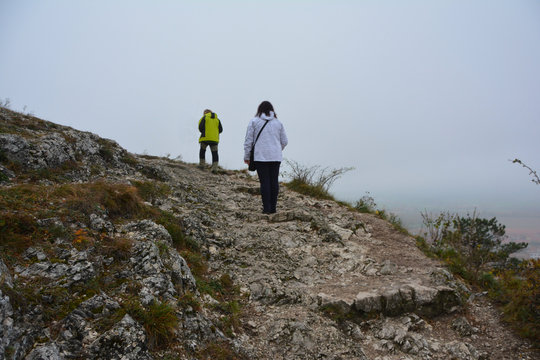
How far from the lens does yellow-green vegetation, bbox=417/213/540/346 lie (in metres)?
3.82

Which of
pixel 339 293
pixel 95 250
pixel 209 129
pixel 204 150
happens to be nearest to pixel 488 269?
pixel 339 293

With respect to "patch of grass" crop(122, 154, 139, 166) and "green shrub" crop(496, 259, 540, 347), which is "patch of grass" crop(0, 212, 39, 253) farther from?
"green shrub" crop(496, 259, 540, 347)

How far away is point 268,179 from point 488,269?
4.48 meters

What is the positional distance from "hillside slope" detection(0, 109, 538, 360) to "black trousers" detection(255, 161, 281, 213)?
0.66 m

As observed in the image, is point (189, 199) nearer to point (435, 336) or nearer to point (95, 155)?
point (95, 155)

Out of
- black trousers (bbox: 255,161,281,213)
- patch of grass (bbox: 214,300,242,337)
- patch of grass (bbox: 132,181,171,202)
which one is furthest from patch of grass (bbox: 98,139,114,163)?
patch of grass (bbox: 214,300,242,337)

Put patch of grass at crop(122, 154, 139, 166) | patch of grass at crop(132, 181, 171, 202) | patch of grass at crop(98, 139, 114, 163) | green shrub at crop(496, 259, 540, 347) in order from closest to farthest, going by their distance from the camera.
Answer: green shrub at crop(496, 259, 540, 347) < patch of grass at crop(132, 181, 171, 202) < patch of grass at crop(98, 139, 114, 163) < patch of grass at crop(122, 154, 139, 166)

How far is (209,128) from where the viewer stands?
11.3 metres

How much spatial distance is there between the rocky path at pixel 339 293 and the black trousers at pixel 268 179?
1.26ft

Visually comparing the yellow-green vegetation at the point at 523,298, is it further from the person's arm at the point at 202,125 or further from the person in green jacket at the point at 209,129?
the person's arm at the point at 202,125

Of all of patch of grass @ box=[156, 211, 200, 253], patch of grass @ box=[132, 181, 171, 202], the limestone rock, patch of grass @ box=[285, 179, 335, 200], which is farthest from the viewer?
patch of grass @ box=[285, 179, 335, 200]

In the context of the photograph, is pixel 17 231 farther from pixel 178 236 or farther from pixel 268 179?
pixel 268 179

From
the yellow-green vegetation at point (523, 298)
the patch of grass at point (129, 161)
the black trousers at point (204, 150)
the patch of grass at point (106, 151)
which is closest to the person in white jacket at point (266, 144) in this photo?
the patch of grass at point (129, 161)

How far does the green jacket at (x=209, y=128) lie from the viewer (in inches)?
444
